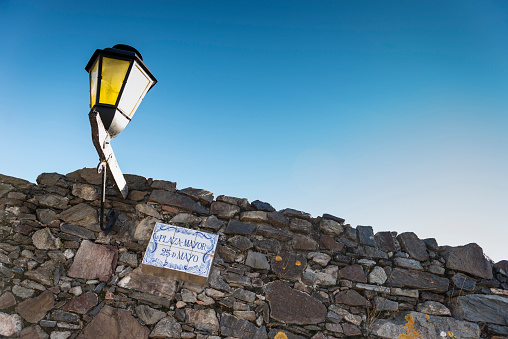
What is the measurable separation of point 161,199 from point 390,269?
8.42 feet

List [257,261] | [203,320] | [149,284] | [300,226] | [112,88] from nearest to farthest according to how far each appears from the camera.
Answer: [112,88] < [203,320] < [149,284] < [257,261] < [300,226]

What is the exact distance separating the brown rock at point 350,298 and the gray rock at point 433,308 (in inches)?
21.9

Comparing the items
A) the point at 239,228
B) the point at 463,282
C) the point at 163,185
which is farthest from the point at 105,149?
the point at 463,282

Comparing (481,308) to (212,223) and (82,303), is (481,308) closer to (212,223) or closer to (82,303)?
(212,223)

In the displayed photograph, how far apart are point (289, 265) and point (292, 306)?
39cm

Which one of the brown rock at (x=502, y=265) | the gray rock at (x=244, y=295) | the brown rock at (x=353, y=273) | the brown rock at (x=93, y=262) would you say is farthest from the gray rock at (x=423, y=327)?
the brown rock at (x=93, y=262)

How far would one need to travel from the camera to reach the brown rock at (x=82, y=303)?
9.21ft

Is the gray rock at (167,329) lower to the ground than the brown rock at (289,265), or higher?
lower

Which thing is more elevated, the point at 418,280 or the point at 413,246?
the point at 413,246

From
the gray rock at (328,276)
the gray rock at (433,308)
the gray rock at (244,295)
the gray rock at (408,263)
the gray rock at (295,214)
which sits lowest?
the gray rock at (244,295)

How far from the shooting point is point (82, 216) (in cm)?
323

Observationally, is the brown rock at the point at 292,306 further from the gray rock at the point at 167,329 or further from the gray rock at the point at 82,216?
the gray rock at the point at 82,216

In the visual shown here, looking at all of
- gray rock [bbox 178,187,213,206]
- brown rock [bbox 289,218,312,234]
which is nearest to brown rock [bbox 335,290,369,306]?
brown rock [bbox 289,218,312,234]

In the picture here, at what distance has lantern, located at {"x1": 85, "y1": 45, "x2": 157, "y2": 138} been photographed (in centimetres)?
245
